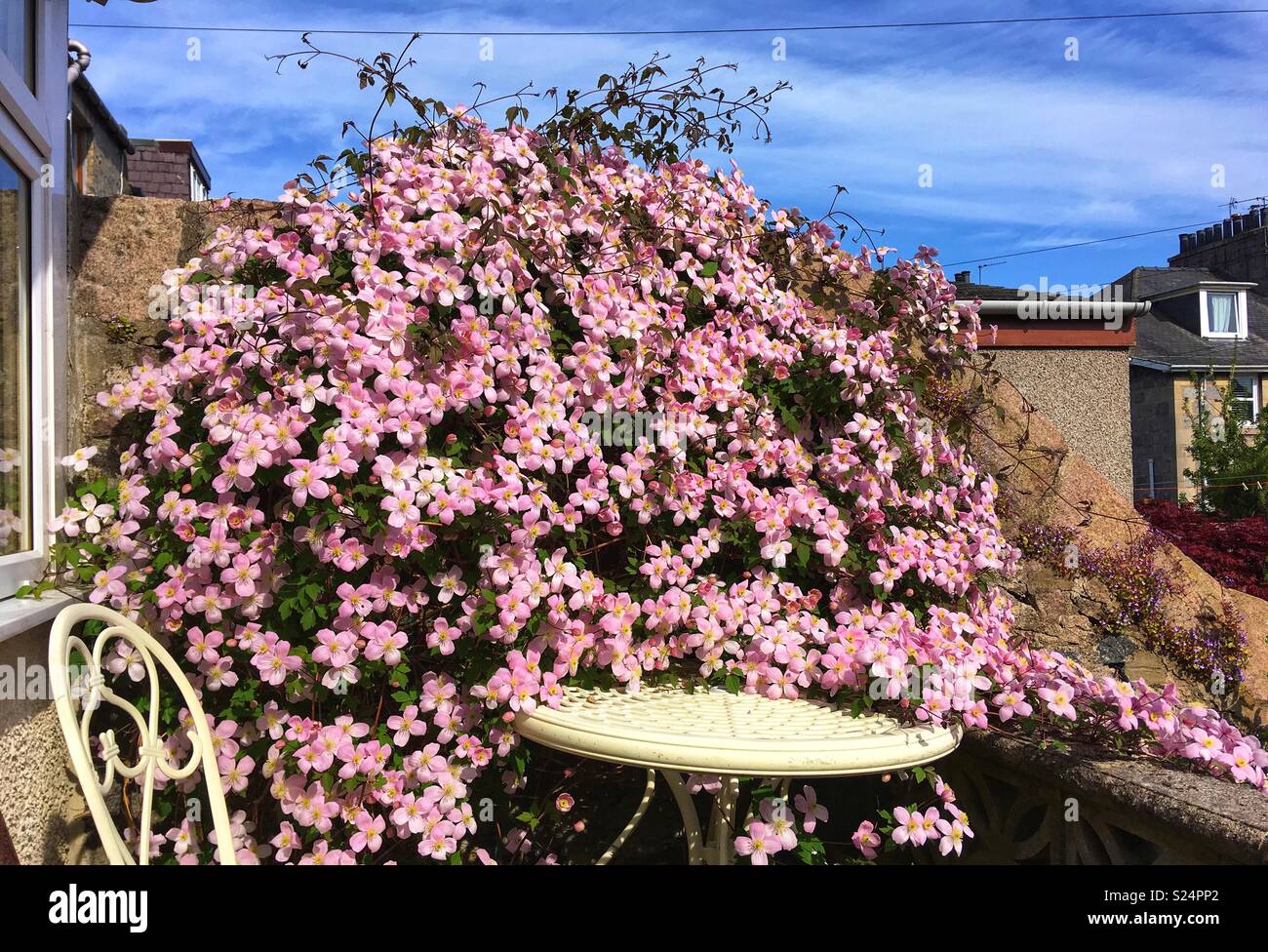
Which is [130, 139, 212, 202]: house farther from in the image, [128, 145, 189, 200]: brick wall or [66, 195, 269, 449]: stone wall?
[66, 195, 269, 449]: stone wall

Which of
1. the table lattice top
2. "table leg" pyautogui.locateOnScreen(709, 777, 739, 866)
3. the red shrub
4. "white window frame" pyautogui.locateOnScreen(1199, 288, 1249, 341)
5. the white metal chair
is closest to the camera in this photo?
the white metal chair

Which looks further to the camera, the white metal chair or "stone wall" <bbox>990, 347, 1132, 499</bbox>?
"stone wall" <bbox>990, 347, 1132, 499</bbox>

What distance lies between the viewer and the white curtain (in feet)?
87.0

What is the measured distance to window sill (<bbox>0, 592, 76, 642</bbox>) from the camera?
1.79 m

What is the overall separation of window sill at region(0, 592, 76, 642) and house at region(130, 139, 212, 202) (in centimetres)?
1360

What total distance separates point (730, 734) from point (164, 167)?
1646cm

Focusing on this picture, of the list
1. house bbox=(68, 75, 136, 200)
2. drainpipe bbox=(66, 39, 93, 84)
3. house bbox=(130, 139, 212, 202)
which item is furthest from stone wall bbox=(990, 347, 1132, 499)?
house bbox=(130, 139, 212, 202)

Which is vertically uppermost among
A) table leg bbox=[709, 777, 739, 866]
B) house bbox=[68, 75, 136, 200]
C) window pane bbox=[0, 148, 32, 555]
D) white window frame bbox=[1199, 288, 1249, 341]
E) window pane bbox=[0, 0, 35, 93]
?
white window frame bbox=[1199, 288, 1249, 341]

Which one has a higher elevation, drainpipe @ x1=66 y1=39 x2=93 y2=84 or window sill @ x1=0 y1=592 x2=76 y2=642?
drainpipe @ x1=66 y1=39 x2=93 y2=84

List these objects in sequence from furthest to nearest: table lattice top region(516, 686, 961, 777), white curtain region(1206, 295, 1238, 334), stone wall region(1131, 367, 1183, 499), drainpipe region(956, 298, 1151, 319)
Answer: white curtain region(1206, 295, 1238, 334)
stone wall region(1131, 367, 1183, 499)
drainpipe region(956, 298, 1151, 319)
table lattice top region(516, 686, 961, 777)

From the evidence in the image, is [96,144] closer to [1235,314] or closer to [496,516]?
[496,516]

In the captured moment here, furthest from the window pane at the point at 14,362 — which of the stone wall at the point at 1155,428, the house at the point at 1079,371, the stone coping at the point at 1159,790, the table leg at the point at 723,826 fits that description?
the stone wall at the point at 1155,428
